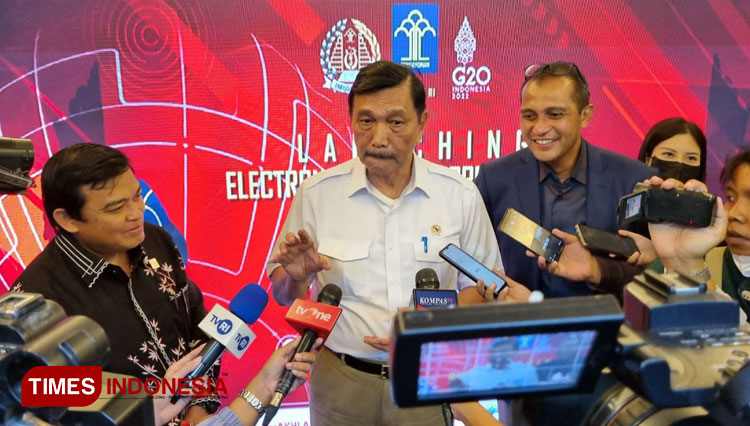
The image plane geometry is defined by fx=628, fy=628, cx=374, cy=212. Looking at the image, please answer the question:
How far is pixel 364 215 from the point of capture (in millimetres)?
2066

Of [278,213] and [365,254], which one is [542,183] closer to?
[365,254]

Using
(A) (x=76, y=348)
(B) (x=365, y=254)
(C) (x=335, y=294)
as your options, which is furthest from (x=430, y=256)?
(A) (x=76, y=348)

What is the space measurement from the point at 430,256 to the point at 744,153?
1.11 meters

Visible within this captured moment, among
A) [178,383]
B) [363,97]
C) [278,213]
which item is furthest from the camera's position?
[278,213]

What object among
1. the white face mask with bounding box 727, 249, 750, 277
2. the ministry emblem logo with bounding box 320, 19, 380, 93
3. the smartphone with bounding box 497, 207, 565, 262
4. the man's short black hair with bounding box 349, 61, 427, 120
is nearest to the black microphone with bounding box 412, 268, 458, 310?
the smartphone with bounding box 497, 207, 565, 262

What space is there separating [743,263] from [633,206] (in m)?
0.72

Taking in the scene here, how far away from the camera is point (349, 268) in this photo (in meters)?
2.00

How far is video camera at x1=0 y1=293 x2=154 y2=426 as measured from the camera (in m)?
0.80

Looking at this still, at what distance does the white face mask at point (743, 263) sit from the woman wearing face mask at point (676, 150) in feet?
1.84

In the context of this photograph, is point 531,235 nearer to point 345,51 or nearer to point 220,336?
point 220,336

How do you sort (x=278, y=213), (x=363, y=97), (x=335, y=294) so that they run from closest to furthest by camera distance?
(x=335, y=294)
(x=363, y=97)
(x=278, y=213)

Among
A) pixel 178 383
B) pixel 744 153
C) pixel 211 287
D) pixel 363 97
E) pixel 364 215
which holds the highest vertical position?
pixel 363 97

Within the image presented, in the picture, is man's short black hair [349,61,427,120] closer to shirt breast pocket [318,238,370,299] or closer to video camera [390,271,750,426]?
shirt breast pocket [318,238,370,299]

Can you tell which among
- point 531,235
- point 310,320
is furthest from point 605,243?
point 310,320
